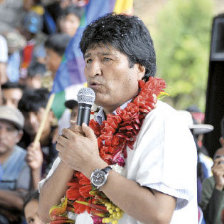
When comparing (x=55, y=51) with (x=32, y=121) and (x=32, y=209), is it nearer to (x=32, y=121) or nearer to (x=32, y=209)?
(x=32, y=121)

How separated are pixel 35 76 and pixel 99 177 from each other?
14.6 ft

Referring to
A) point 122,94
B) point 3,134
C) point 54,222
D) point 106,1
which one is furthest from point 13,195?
point 122,94

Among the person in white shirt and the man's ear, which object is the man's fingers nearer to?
the man's ear

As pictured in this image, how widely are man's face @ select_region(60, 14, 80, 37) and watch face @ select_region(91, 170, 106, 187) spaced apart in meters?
5.23

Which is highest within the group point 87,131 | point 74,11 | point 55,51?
point 74,11

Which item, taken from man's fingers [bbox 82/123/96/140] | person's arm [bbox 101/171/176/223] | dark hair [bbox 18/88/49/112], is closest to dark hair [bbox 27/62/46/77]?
dark hair [bbox 18/88/49/112]

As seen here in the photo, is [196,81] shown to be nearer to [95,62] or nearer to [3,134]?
[3,134]

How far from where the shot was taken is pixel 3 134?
4211mm

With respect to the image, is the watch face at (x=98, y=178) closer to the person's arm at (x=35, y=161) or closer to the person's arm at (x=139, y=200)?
the person's arm at (x=139, y=200)

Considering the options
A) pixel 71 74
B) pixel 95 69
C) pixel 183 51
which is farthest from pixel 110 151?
pixel 183 51

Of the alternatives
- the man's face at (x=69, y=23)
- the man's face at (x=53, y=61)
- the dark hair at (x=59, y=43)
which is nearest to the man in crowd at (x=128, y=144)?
the man's face at (x=53, y=61)

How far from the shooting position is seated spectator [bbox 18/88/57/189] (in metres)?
4.01

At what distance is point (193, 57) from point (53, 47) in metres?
10.7

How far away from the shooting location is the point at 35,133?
14.9ft
